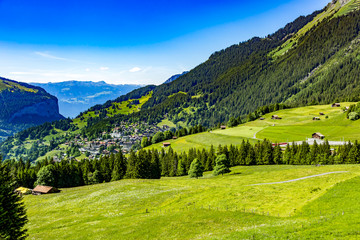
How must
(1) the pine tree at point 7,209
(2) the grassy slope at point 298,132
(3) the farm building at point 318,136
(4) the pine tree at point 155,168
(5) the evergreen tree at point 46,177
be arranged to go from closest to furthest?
(1) the pine tree at point 7,209, (5) the evergreen tree at point 46,177, (4) the pine tree at point 155,168, (3) the farm building at point 318,136, (2) the grassy slope at point 298,132

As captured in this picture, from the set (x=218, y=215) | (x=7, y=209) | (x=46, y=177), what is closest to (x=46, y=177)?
(x=46, y=177)

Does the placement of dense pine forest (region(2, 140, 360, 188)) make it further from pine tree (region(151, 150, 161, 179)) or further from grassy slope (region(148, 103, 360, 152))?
grassy slope (region(148, 103, 360, 152))

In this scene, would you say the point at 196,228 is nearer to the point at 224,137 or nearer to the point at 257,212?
the point at 257,212

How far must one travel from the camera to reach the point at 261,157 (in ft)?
367

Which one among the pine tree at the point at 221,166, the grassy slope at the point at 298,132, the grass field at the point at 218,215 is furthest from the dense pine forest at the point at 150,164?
the grass field at the point at 218,215

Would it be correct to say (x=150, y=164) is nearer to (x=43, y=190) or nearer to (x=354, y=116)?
(x=43, y=190)

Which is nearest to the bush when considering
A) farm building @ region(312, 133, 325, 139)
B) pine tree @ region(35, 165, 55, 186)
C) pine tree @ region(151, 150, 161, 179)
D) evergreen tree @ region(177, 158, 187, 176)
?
farm building @ region(312, 133, 325, 139)

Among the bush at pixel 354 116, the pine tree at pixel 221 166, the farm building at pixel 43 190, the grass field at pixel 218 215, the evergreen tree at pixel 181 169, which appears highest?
the bush at pixel 354 116

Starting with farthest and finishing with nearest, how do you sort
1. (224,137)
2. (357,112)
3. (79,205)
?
(224,137)
(357,112)
(79,205)

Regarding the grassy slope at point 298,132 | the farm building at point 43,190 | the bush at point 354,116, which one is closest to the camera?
the farm building at point 43,190

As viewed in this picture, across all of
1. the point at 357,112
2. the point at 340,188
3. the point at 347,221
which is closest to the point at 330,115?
the point at 357,112

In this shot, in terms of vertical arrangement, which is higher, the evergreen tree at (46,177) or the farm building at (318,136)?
the farm building at (318,136)

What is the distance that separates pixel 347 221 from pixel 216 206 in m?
22.5

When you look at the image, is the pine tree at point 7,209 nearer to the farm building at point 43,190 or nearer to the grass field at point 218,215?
the grass field at point 218,215
